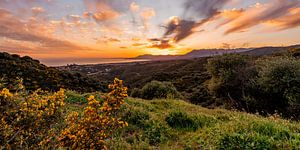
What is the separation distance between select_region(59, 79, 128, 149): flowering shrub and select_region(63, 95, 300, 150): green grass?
68.6 inches

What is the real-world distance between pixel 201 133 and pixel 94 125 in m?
4.12

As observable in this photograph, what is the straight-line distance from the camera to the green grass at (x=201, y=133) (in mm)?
4812

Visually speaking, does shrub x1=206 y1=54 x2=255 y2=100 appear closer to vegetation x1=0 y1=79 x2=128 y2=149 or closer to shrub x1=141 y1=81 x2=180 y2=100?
shrub x1=141 y1=81 x2=180 y2=100

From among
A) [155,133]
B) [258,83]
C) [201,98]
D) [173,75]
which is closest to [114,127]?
[155,133]

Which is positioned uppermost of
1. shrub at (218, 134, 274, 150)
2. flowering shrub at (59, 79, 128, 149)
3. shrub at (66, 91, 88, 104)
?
flowering shrub at (59, 79, 128, 149)

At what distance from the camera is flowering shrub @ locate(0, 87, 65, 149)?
10.8 feet

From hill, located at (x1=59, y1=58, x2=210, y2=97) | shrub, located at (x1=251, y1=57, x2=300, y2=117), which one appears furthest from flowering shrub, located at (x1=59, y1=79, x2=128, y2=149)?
hill, located at (x1=59, y1=58, x2=210, y2=97)

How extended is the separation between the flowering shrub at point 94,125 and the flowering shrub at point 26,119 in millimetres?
325

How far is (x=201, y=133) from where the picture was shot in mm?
6719

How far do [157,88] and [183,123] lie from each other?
1644cm

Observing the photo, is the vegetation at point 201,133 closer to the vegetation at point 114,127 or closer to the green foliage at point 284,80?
the vegetation at point 114,127

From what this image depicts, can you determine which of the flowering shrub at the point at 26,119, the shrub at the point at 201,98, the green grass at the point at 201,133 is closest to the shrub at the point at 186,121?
the green grass at the point at 201,133

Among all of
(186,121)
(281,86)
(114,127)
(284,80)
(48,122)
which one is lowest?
(281,86)

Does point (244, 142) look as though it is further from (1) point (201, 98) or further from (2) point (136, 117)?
(1) point (201, 98)
